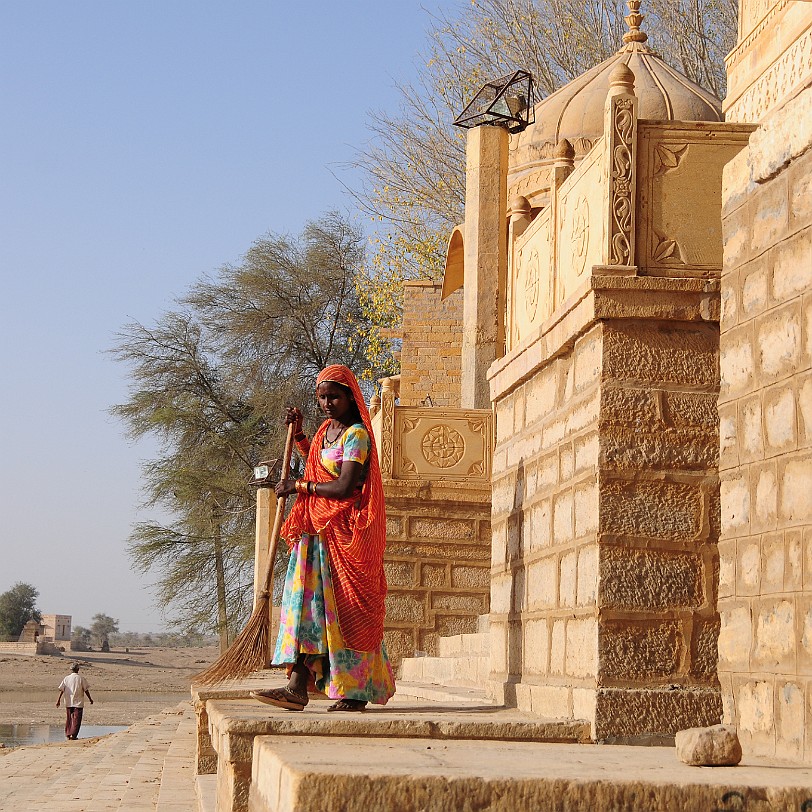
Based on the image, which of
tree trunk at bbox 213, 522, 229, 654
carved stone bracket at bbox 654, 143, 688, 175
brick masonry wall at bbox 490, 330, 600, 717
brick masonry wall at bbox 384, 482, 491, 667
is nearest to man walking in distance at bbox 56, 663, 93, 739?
tree trunk at bbox 213, 522, 229, 654

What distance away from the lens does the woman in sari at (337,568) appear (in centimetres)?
561

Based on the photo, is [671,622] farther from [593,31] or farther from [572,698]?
[593,31]

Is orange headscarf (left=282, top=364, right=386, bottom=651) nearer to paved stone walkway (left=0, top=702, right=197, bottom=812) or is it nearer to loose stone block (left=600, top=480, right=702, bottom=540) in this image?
loose stone block (left=600, top=480, right=702, bottom=540)

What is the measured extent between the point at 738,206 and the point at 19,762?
10820mm

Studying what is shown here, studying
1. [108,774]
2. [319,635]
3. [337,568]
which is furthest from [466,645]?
[319,635]

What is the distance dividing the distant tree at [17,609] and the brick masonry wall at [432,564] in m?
58.3

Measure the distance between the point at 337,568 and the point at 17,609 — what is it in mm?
67070

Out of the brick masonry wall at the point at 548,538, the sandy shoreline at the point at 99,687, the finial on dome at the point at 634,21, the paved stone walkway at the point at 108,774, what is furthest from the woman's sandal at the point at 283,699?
the sandy shoreline at the point at 99,687

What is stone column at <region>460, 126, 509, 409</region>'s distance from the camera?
12859 millimetres

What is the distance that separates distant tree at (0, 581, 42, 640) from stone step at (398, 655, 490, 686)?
2342 inches

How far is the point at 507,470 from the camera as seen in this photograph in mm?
6754

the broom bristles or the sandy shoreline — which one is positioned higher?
the broom bristles

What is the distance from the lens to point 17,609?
226 ft

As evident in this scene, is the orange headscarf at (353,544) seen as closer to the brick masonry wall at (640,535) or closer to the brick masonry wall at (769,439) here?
the brick masonry wall at (640,535)
